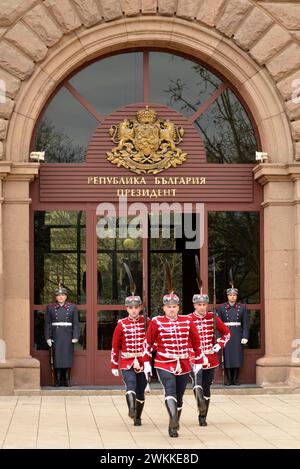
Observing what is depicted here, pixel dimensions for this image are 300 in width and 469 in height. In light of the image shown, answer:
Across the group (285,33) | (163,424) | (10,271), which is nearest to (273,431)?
(163,424)

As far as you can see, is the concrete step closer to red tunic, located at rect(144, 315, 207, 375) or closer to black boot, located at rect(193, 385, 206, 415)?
black boot, located at rect(193, 385, 206, 415)

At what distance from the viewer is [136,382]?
16.3m

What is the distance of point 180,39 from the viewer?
20.7 metres

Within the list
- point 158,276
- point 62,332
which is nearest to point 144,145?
point 158,276

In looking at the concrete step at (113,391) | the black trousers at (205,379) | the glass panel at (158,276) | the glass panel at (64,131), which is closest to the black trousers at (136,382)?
the black trousers at (205,379)

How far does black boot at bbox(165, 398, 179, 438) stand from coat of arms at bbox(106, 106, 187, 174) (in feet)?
22.0

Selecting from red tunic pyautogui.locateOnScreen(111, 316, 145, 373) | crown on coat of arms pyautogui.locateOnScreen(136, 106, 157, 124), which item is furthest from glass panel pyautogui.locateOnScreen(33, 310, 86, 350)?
red tunic pyautogui.locateOnScreen(111, 316, 145, 373)

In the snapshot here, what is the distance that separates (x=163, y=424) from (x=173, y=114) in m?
6.77

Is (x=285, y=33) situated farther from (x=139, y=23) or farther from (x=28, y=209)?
(x=28, y=209)

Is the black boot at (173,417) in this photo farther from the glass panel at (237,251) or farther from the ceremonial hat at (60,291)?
Answer: the glass panel at (237,251)

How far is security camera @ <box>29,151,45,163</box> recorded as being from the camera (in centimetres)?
2044

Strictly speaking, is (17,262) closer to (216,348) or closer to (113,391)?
(113,391)

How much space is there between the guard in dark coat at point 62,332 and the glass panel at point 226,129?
3.57 meters

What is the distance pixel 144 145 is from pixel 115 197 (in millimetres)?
1015
